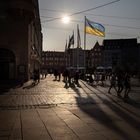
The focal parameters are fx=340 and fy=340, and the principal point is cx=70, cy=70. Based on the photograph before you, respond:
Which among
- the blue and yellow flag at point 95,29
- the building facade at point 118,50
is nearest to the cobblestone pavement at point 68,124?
the blue and yellow flag at point 95,29

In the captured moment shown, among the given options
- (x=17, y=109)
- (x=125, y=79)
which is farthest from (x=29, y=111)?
(x=125, y=79)

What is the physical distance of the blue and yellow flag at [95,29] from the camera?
130 feet

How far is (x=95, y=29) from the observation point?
131 feet

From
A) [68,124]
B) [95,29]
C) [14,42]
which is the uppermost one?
[95,29]

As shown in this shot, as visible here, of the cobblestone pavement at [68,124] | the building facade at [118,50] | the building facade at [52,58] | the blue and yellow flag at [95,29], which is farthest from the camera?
the building facade at [52,58]

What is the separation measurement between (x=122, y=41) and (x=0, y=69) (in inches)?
5058

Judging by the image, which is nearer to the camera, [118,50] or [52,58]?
[118,50]

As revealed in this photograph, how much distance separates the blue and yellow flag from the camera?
3972 centimetres

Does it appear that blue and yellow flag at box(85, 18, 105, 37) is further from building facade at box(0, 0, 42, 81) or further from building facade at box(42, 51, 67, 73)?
building facade at box(42, 51, 67, 73)

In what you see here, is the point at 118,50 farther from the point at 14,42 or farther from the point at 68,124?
the point at 68,124

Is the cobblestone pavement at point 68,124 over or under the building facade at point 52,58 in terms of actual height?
under

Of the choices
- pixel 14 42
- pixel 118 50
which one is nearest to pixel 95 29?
pixel 14 42

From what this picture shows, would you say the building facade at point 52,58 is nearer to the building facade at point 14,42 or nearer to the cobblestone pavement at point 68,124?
the building facade at point 14,42

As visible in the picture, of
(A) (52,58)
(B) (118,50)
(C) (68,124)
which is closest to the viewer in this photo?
(C) (68,124)
